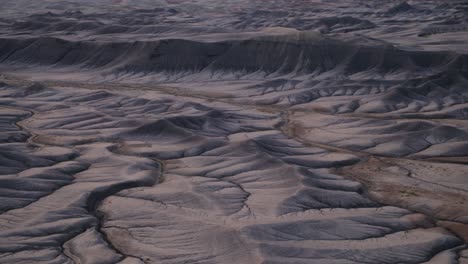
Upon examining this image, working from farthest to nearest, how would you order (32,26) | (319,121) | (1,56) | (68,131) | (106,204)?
1. (32,26)
2. (1,56)
3. (319,121)
4. (68,131)
5. (106,204)

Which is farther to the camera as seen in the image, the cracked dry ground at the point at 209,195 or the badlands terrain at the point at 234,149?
the badlands terrain at the point at 234,149

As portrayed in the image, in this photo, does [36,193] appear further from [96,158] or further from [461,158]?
[461,158]

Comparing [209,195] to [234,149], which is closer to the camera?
[209,195]

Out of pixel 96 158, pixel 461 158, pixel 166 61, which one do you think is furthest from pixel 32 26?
pixel 461 158

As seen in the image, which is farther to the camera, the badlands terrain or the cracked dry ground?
the badlands terrain

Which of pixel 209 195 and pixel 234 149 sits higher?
pixel 209 195
